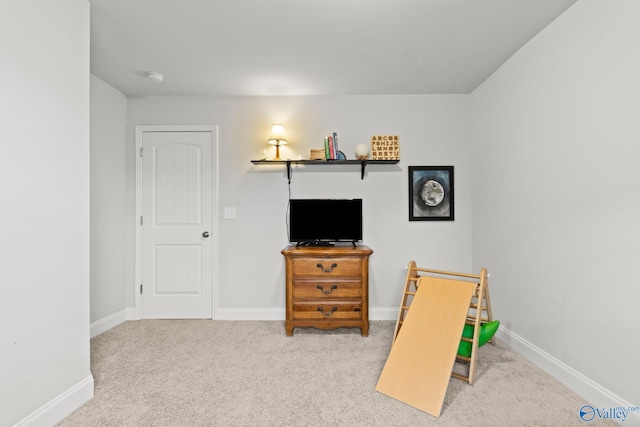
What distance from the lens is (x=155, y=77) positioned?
2811 millimetres

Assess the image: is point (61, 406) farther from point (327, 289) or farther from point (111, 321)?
point (327, 289)

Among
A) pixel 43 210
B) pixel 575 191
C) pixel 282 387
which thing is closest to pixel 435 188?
pixel 575 191

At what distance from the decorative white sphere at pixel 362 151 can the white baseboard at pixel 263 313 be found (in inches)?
64.8

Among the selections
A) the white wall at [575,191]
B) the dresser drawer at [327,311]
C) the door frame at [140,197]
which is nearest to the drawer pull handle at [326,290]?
the dresser drawer at [327,311]

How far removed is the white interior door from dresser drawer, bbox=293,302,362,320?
44.5 inches

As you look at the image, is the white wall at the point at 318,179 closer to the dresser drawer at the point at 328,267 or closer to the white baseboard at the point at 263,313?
the white baseboard at the point at 263,313

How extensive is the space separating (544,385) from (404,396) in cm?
98

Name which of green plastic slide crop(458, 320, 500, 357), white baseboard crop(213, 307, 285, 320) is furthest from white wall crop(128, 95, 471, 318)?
green plastic slide crop(458, 320, 500, 357)

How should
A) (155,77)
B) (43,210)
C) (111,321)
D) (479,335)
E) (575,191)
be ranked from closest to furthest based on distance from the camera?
(43,210) < (575,191) < (479,335) < (155,77) < (111,321)

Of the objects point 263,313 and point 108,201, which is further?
point 263,313

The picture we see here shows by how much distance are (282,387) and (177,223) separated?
2147mm

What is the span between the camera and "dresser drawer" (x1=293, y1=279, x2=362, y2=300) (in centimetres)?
286

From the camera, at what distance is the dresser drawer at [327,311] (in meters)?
2.85

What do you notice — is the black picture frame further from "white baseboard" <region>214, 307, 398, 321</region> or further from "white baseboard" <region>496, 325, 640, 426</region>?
"white baseboard" <region>496, 325, 640, 426</region>
